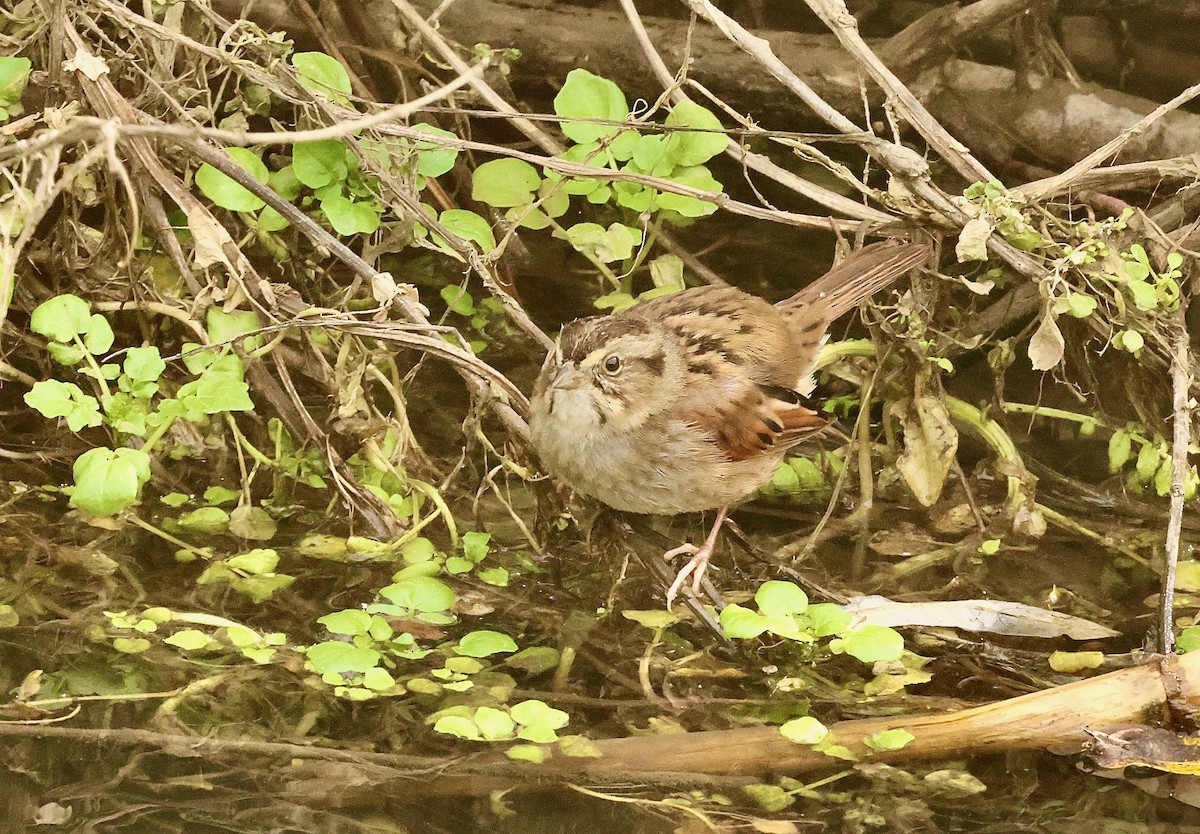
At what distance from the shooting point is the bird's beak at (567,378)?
10.2 ft

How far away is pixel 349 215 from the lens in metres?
3.17

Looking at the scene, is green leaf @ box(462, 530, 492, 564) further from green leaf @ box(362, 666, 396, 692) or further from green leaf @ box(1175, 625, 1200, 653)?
green leaf @ box(1175, 625, 1200, 653)

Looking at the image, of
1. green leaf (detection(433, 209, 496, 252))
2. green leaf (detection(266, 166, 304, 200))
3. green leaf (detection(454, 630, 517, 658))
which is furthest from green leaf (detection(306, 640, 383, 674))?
green leaf (detection(266, 166, 304, 200))

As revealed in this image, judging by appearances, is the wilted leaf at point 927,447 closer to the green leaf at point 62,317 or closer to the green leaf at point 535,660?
the green leaf at point 535,660

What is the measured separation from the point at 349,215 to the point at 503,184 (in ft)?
1.88

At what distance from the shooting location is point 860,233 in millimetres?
3527

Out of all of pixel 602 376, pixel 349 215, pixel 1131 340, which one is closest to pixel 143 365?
pixel 349 215

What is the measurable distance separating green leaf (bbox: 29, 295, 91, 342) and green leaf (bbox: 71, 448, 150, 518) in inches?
12.6

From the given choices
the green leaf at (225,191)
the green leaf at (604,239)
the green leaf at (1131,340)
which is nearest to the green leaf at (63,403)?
the green leaf at (225,191)

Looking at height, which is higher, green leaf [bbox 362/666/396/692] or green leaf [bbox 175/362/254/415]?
green leaf [bbox 175/362/254/415]

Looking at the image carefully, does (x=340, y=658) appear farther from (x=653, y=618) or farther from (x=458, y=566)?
(x=653, y=618)

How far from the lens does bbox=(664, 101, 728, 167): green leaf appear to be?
3.43m

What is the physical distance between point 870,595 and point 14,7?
108 inches

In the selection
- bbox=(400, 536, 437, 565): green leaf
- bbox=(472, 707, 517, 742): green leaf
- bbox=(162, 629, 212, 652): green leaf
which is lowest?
bbox=(162, 629, 212, 652): green leaf
